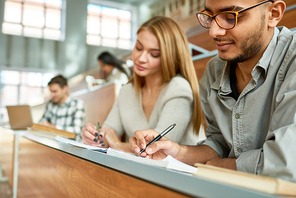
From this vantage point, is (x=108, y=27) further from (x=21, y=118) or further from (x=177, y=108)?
(x=177, y=108)

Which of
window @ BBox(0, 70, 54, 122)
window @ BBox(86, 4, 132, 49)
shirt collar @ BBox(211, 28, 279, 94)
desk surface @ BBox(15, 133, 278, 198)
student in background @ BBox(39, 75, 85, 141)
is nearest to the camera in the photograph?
desk surface @ BBox(15, 133, 278, 198)

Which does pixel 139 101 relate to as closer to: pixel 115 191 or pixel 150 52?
pixel 150 52

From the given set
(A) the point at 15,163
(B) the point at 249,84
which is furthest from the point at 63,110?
(B) the point at 249,84

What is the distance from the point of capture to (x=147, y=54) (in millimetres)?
1434

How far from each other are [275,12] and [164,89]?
723 millimetres

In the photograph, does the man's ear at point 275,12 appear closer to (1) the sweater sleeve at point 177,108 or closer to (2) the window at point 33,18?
(1) the sweater sleeve at point 177,108

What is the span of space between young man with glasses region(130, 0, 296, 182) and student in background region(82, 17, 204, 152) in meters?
0.37

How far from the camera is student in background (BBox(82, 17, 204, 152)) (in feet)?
4.44

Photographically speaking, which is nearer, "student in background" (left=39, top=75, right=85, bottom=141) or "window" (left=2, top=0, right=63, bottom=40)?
"student in background" (left=39, top=75, right=85, bottom=141)

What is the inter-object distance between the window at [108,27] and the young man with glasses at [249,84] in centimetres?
961

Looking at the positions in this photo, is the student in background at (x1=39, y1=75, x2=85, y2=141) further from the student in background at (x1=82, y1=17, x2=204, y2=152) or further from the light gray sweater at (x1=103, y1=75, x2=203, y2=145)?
the student in background at (x1=82, y1=17, x2=204, y2=152)

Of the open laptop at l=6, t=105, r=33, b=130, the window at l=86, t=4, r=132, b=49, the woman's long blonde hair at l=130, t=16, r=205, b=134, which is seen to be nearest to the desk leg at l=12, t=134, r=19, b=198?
the open laptop at l=6, t=105, r=33, b=130

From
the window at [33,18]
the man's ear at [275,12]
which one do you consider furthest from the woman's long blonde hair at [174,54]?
the window at [33,18]

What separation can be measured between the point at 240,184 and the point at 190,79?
3.60 feet
